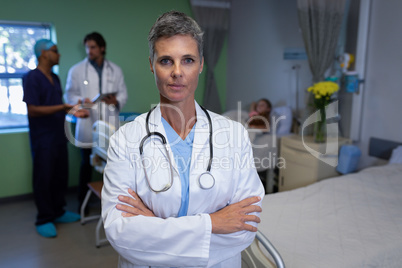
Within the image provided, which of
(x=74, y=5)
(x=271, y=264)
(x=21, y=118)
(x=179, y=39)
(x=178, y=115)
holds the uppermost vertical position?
(x=74, y=5)

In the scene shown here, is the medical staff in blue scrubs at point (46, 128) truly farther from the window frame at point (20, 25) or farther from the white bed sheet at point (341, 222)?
the white bed sheet at point (341, 222)

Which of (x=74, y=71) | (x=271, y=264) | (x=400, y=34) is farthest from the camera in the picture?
(x=74, y=71)

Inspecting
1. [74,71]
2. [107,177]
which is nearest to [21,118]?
[74,71]

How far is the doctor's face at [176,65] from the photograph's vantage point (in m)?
0.93

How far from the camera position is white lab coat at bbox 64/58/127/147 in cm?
307

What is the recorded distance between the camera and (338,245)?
59.7 inches

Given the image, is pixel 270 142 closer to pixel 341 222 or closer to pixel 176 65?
pixel 341 222

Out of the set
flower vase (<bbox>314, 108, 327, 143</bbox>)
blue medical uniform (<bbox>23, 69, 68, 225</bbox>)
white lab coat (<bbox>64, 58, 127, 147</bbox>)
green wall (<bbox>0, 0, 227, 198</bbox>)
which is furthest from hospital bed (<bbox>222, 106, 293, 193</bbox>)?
blue medical uniform (<bbox>23, 69, 68, 225</bbox>)

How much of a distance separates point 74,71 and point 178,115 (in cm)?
251

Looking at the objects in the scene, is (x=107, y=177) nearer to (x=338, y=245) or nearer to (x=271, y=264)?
(x=271, y=264)

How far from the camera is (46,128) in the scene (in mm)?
2721

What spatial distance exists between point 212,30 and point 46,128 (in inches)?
96.0

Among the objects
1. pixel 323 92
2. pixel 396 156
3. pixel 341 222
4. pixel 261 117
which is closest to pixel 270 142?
pixel 261 117

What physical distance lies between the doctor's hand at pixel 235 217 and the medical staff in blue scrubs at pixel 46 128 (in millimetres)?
A: 1988
